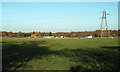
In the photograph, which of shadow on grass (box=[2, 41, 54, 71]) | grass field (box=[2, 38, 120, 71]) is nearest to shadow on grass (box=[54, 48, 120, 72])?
grass field (box=[2, 38, 120, 71])

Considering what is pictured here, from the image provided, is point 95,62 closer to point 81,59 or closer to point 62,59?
point 81,59

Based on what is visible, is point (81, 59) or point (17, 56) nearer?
point (81, 59)

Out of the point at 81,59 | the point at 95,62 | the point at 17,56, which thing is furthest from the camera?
the point at 17,56

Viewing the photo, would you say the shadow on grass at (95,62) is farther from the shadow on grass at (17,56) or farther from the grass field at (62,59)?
the shadow on grass at (17,56)

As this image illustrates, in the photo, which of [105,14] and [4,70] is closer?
[4,70]

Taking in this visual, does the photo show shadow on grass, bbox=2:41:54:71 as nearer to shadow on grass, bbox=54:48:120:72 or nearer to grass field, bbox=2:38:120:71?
grass field, bbox=2:38:120:71

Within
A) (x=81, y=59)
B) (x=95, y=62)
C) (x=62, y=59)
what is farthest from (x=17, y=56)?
(x=95, y=62)

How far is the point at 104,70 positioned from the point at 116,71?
0.64 m

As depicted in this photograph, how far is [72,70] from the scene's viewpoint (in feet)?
20.5

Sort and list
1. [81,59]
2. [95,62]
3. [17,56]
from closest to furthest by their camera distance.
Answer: [95,62]
[81,59]
[17,56]

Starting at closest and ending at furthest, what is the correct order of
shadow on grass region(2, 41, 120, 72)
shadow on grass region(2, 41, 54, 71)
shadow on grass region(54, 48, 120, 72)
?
shadow on grass region(54, 48, 120, 72) < shadow on grass region(2, 41, 120, 72) < shadow on grass region(2, 41, 54, 71)

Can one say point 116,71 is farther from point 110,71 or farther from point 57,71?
point 57,71

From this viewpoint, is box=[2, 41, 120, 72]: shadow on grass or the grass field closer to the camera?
box=[2, 41, 120, 72]: shadow on grass

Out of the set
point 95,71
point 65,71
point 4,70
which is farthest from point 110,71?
point 4,70
